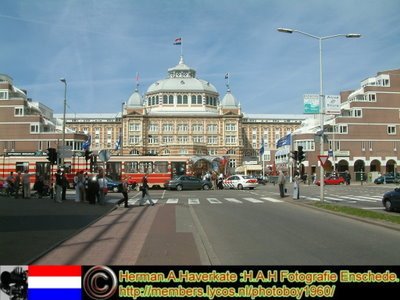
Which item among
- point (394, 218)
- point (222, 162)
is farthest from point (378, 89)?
point (394, 218)

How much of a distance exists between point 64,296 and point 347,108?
3804 inches

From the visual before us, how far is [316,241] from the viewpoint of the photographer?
12.1 meters

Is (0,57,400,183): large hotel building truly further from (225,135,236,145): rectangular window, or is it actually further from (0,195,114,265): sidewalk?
(0,195,114,265): sidewalk

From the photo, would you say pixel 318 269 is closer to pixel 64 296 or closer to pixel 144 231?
pixel 64 296

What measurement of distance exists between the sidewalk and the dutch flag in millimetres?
3989

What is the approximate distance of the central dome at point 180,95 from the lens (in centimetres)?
15625

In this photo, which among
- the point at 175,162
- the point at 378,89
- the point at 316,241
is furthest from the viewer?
the point at 378,89

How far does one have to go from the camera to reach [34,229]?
46.9 feet

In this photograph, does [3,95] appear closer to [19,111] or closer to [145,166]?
[19,111]

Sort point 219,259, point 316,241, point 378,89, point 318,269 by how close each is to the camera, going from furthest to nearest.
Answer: point 378,89 < point 316,241 < point 219,259 < point 318,269

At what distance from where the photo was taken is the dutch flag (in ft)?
16.6

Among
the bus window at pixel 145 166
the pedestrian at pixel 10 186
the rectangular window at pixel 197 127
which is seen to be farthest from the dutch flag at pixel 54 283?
the rectangular window at pixel 197 127

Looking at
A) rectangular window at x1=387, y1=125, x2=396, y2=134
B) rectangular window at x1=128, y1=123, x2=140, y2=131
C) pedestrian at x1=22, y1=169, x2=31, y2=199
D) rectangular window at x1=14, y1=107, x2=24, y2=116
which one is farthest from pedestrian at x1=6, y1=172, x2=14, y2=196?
rectangular window at x1=128, y1=123, x2=140, y2=131

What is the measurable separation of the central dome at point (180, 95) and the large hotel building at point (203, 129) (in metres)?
0.32
